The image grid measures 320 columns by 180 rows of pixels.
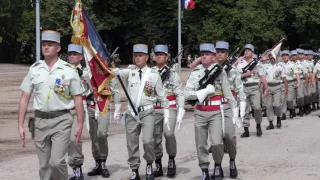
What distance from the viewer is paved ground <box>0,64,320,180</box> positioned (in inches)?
379

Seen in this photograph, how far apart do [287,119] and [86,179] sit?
11.0 metres

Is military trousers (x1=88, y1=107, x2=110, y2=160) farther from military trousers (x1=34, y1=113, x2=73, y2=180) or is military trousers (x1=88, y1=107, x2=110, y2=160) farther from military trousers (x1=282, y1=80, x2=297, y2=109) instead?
military trousers (x1=282, y1=80, x2=297, y2=109)

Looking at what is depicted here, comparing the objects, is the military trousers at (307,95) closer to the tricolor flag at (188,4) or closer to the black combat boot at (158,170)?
the black combat boot at (158,170)

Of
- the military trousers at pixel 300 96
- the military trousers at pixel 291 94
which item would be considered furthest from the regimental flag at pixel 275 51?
the military trousers at pixel 300 96

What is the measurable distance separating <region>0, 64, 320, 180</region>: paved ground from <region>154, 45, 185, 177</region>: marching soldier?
34 cm

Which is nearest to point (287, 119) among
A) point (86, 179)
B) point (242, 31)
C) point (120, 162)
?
point (120, 162)

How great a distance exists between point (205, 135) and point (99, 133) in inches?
65.7

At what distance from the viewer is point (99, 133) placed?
9312 mm

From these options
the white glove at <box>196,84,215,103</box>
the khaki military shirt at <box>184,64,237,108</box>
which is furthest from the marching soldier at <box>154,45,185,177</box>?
the white glove at <box>196,84,215,103</box>

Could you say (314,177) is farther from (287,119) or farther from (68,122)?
(287,119)

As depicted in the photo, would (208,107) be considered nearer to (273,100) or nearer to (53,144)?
(53,144)

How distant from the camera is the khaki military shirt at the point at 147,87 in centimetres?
894

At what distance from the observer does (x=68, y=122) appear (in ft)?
23.2

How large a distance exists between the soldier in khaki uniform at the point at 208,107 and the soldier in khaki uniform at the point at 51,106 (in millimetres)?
2333
